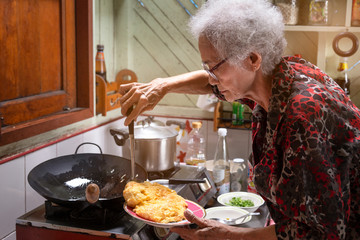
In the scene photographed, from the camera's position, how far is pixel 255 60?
1.13 m

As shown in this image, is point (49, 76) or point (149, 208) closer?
point (149, 208)

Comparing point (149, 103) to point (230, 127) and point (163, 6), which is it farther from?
point (163, 6)

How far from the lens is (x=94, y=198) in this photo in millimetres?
1328

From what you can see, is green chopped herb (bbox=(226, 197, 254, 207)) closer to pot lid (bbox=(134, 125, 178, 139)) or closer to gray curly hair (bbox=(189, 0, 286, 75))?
pot lid (bbox=(134, 125, 178, 139))

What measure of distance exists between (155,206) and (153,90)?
1.49 feet

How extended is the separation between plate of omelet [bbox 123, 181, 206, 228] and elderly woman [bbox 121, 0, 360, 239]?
0.06 metres

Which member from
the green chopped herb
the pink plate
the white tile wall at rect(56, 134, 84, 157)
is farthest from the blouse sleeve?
the white tile wall at rect(56, 134, 84, 157)

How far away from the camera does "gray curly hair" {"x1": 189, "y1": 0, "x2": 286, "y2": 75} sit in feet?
3.61

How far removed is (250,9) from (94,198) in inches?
29.1

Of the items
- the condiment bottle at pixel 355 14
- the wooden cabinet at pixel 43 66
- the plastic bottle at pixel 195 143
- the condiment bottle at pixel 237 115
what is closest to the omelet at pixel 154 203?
the wooden cabinet at pixel 43 66

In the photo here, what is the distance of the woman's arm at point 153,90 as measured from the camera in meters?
1.50

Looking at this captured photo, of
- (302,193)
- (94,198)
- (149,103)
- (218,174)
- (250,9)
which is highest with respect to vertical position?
(250,9)

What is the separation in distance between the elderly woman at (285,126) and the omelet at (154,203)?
7cm

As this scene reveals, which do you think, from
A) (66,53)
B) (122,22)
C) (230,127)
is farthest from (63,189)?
(122,22)
